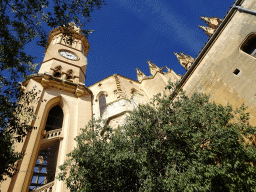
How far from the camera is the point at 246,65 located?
9242mm

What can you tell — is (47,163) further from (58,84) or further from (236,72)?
(236,72)

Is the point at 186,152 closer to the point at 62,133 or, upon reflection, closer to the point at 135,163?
the point at 135,163

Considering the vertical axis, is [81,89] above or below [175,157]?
above

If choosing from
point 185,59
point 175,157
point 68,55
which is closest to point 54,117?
point 68,55

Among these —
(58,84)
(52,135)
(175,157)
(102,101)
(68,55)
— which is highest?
(68,55)

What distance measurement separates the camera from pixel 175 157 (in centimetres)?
679

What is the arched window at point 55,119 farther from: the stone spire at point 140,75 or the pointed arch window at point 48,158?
the stone spire at point 140,75

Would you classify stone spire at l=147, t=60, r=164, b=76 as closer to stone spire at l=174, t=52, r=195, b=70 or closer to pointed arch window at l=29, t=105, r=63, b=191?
stone spire at l=174, t=52, r=195, b=70

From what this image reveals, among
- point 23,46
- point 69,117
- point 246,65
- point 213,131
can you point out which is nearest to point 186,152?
point 213,131

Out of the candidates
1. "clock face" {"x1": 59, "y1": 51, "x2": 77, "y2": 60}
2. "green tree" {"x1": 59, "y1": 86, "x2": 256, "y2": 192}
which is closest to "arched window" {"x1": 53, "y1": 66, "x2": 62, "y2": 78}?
"clock face" {"x1": 59, "y1": 51, "x2": 77, "y2": 60}

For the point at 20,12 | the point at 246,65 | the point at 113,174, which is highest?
the point at 20,12

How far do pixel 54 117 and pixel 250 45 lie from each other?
14.1m

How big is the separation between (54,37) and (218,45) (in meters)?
18.2

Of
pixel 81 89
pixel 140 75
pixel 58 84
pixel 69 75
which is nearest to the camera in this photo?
pixel 58 84
